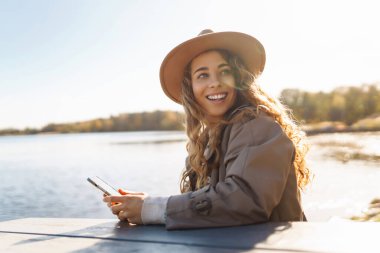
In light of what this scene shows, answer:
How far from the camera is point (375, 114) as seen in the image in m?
53.5

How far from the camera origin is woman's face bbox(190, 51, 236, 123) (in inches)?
92.0

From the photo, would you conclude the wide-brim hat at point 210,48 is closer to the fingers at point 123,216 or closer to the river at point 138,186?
the fingers at point 123,216

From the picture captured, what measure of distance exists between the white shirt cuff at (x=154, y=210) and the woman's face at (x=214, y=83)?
0.65m

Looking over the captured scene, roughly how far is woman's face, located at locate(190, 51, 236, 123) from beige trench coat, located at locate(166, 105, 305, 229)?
0.47 m

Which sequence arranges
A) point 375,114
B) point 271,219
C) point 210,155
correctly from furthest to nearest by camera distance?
point 375,114 → point 210,155 → point 271,219

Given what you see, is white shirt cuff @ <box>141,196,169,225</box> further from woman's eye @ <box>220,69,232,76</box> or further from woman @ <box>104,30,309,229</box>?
woman's eye @ <box>220,69,232,76</box>

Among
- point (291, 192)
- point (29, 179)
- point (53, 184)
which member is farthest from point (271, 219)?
point (29, 179)

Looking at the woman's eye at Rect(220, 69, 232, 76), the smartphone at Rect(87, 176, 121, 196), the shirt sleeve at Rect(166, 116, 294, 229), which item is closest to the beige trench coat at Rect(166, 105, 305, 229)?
the shirt sleeve at Rect(166, 116, 294, 229)

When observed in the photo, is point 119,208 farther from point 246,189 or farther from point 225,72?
point 225,72

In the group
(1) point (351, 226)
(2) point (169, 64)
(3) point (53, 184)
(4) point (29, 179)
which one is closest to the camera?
(1) point (351, 226)

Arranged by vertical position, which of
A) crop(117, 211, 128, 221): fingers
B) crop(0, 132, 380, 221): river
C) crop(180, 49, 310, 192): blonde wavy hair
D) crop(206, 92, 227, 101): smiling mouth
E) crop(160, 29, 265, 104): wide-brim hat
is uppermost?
crop(160, 29, 265, 104): wide-brim hat

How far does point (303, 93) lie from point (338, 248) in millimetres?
55427

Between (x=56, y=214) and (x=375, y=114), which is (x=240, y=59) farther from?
(x=375, y=114)

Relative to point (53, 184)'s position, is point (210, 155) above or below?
above
